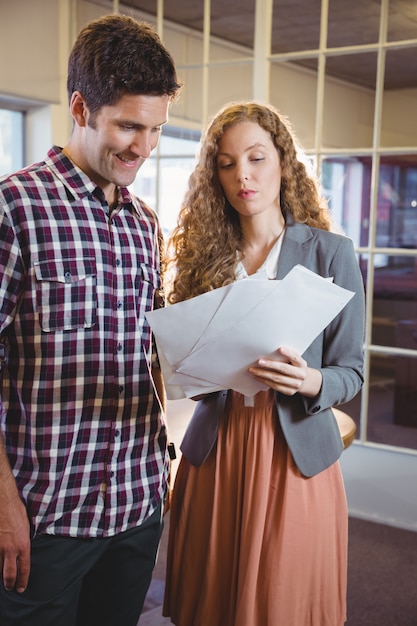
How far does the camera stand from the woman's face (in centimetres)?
141

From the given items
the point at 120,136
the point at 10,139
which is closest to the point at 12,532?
the point at 120,136

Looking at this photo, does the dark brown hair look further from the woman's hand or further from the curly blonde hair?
the woman's hand

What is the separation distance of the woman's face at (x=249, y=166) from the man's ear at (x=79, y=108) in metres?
0.36

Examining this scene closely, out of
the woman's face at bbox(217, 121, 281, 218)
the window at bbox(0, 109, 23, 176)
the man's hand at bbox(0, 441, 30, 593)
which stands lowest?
the man's hand at bbox(0, 441, 30, 593)

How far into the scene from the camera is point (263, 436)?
4.50 ft

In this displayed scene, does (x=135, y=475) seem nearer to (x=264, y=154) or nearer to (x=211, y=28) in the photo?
(x=264, y=154)

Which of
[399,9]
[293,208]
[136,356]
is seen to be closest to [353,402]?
[399,9]

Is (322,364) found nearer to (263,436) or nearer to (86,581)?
(263,436)

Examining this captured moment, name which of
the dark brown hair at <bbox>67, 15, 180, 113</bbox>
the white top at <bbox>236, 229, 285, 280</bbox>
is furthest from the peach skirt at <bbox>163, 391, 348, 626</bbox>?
the dark brown hair at <bbox>67, 15, 180, 113</bbox>

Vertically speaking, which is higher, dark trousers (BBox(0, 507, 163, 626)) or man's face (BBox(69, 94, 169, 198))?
man's face (BBox(69, 94, 169, 198))

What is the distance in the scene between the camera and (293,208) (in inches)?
58.2

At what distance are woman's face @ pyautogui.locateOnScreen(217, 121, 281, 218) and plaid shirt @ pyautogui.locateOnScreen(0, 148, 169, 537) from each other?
0.27 meters

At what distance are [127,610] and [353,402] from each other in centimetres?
290

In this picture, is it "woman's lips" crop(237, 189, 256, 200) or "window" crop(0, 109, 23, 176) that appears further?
"window" crop(0, 109, 23, 176)
